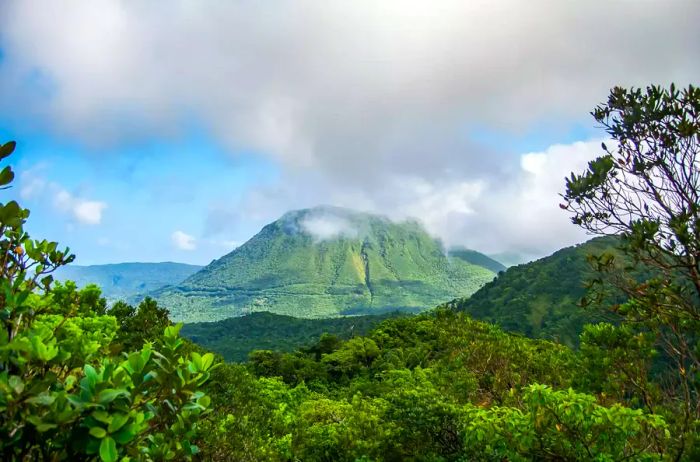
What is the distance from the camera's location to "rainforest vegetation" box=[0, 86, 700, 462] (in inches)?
79.4

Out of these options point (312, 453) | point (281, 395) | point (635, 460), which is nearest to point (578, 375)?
point (635, 460)

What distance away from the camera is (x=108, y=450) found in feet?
5.98

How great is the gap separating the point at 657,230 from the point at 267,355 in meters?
38.2

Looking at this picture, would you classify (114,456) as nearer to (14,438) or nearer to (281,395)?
(14,438)

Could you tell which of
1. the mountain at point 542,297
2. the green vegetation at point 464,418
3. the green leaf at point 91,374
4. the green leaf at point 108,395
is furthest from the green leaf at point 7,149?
the mountain at point 542,297

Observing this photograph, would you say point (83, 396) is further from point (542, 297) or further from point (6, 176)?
point (542, 297)

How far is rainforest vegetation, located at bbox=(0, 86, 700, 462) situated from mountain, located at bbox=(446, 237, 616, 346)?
69.9 m

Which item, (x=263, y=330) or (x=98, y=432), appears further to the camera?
(x=263, y=330)

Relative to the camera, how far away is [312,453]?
13.2m

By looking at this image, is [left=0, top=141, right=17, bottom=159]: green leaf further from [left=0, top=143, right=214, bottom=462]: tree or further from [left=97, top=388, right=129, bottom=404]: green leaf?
[left=97, top=388, right=129, bottom=404]: green leaf

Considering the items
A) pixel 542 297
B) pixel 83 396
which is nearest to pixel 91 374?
pixel 83 396

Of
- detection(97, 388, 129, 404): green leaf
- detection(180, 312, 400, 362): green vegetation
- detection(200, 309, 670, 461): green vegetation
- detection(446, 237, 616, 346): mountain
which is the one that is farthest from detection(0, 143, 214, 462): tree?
detection(180, 312, 400, 362): green vegetation

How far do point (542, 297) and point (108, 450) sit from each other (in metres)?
107

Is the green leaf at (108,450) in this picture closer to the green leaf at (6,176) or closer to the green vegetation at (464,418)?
the green vegetation at (464,418)
